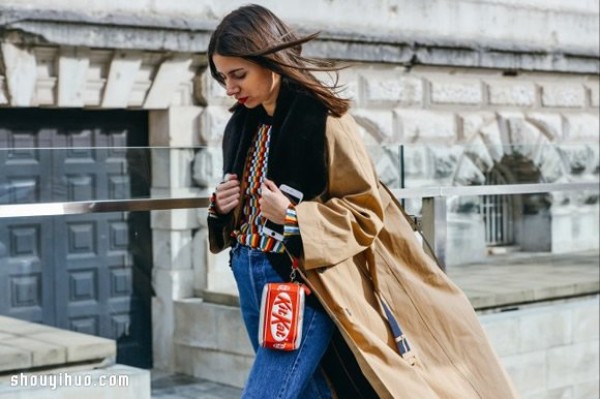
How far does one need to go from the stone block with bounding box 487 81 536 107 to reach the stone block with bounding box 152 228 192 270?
249 inches

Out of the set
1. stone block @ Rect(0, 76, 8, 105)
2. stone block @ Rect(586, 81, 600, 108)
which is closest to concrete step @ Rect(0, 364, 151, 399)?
stone block @ Rect(0, 76, 8, 105)

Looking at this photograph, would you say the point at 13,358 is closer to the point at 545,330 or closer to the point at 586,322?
the point at 545,330

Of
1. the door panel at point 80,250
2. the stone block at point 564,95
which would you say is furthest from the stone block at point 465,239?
the stone block at point 564,95

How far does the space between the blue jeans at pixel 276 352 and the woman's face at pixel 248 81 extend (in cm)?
45

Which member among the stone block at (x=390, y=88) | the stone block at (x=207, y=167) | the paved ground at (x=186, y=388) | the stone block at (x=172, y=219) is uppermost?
the stone block at (x=390, y=88)

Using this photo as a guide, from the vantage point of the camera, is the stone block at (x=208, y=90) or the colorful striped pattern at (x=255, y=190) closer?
the colorful striped pattern at (x=255, y=190)

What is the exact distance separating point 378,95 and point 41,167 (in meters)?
5.94

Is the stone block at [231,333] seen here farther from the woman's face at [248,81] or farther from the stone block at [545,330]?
the woman's face at [248,81]

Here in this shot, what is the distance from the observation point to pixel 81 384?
16.3ft

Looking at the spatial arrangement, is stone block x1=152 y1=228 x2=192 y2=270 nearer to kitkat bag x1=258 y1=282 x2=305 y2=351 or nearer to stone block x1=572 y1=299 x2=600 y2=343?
kitkat bag x1=258 y1=282 x2=305 y2=351

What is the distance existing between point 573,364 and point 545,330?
43cm

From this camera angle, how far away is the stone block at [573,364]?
24.2 ft

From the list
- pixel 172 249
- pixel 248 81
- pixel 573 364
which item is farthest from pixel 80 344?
pixel 573 364

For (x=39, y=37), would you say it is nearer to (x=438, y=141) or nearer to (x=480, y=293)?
(x=480, y=293)
